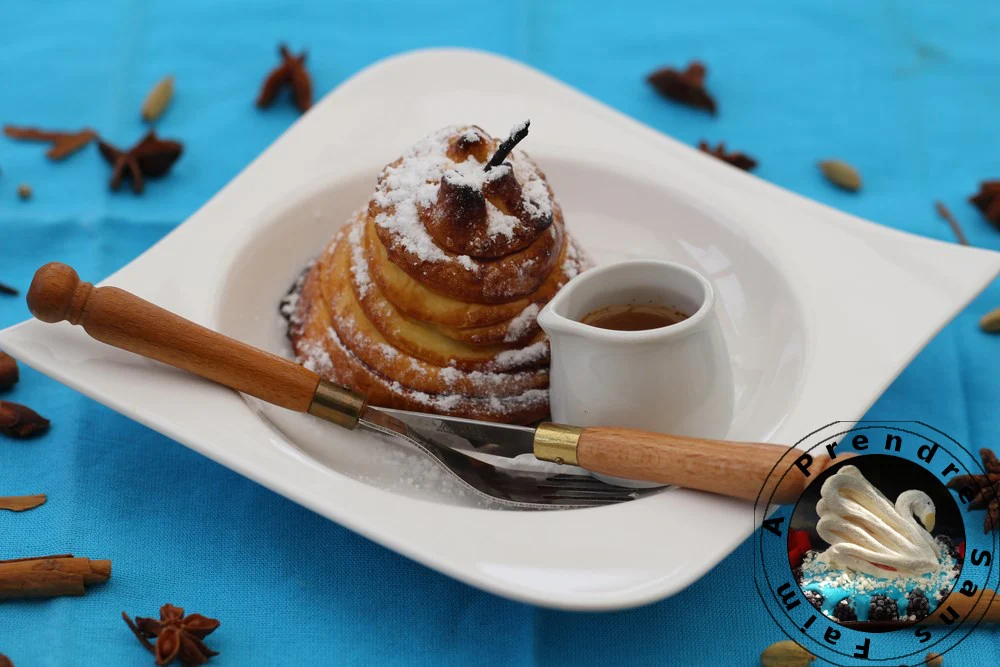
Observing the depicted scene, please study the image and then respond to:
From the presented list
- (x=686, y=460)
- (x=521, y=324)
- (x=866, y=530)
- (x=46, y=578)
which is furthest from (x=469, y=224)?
(x=46, y=578)

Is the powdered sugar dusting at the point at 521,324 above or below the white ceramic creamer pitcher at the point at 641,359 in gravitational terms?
below

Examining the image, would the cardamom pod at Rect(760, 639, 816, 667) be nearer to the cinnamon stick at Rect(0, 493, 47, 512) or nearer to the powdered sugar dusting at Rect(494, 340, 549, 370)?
the powdered sugar dusting at Rect(494, 340, 549, 370)

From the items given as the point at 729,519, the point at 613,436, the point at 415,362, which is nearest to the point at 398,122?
the point at 415,362

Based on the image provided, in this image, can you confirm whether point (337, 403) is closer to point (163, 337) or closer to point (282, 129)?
point (163, 337)

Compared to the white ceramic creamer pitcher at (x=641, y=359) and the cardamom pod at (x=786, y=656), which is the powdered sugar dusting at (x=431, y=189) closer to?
the white ceramic creamer pitcher at (x=641, y=359)

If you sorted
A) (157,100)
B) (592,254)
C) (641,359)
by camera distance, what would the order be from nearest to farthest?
1. (641,359)
2. (592,254)
3. (157,100)

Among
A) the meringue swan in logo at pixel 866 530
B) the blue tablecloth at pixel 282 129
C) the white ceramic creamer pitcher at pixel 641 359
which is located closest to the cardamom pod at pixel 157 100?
the blue tablecloth at pixel 282 129

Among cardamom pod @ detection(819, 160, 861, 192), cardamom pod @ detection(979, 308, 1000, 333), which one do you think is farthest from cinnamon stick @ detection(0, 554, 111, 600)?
cardamom pod @ detection(819, 160, 861, 192)
